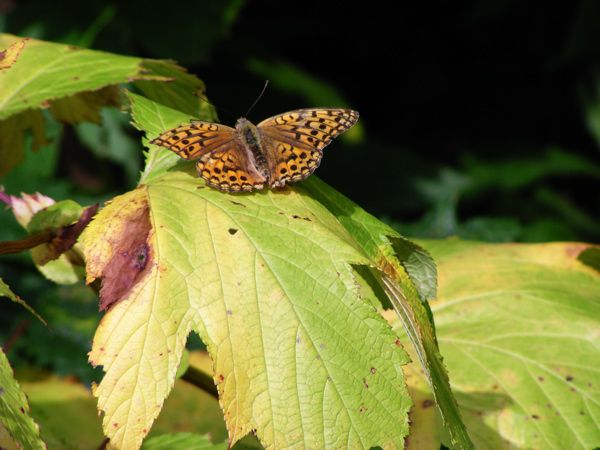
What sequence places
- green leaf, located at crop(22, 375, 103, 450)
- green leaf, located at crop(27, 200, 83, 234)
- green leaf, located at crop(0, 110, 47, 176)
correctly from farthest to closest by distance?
green leaf, located at crop(0, 110, 47, 176) → green leaf, located at crop(22, 375, 103, 450) → green leaf, located at crop(27, 200, 83, 234)

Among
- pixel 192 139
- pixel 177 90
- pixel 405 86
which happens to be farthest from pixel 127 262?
pixel 405 86

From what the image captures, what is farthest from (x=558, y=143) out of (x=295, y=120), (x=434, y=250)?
(x=295, y=120)

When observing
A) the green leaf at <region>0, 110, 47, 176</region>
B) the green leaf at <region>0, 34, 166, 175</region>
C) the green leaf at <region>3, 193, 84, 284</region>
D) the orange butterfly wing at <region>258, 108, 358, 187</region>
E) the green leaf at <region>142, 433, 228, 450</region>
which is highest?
the orange butterfly wing at <region>258, 108, 358, 187</region>

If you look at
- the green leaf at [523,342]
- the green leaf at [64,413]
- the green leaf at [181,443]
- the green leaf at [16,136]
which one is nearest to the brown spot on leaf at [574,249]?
the green leaf at [523,342]

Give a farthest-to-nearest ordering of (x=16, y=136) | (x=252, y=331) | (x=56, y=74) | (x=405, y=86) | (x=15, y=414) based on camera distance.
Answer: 1. (x=405, y=86)
2. (x=16, y=136)
3. (x=56, y=74)
4. (x=252, y=331)
5. (x=15, y=414)

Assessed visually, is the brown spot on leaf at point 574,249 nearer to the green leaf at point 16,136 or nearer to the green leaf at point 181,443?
the green leaf at point 181,443

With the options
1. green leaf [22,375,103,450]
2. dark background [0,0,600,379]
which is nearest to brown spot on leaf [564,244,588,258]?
green leaf [22,375,103,450]

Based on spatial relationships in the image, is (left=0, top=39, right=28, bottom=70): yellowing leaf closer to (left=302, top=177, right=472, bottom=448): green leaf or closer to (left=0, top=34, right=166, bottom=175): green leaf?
(left=0, top=34, right=166, bottom=175): green leaf

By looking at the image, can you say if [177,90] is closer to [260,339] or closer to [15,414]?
[260,339]
